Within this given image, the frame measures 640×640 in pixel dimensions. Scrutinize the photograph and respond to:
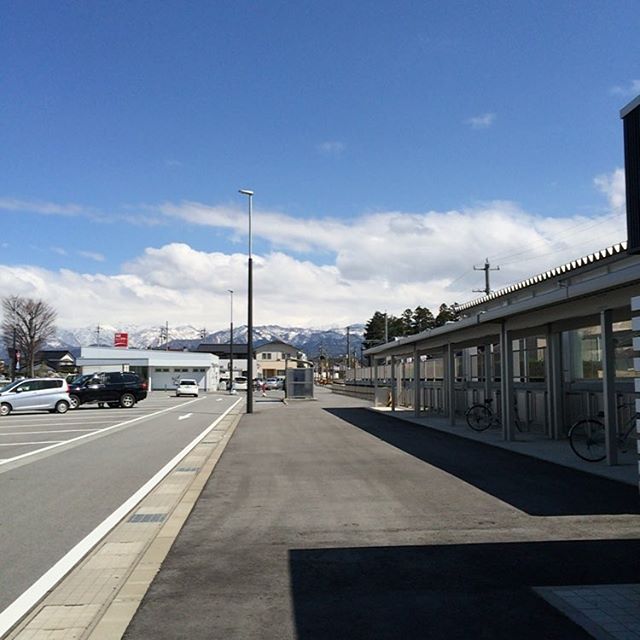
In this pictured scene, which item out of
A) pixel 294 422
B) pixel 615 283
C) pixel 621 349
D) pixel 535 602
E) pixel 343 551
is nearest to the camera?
pixel 535 602

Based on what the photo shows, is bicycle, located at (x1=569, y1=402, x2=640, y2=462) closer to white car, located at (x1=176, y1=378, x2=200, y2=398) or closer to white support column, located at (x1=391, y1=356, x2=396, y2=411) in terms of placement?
white support column, located at (x1=391, y1=356, x2=396, y2=411)

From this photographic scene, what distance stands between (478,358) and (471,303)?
888 centimetres

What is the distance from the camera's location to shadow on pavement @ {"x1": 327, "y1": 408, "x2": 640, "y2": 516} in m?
9.48

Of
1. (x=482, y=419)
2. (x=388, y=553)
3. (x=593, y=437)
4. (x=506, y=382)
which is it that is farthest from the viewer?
(x=482, y=419)

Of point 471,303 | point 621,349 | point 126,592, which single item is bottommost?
point 126,592

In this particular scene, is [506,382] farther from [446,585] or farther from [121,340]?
[121,340]

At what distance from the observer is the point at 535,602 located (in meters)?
5.48

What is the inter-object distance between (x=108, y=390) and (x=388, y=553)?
33468mm

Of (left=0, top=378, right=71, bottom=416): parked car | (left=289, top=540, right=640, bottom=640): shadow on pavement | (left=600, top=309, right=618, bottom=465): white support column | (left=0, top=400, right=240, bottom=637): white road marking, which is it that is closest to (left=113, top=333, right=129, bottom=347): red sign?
(left=0, top=378, right=71, bottom=416): parked car

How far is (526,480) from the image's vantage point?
38.8 ft

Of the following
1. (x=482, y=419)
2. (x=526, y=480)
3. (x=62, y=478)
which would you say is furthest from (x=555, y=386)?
(x=62, y=478)

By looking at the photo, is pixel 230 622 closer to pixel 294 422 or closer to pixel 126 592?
pixel 126 592

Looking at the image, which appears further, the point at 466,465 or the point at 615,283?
the point at 466,465

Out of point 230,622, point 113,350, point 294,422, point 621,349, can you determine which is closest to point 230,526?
point 230,622
